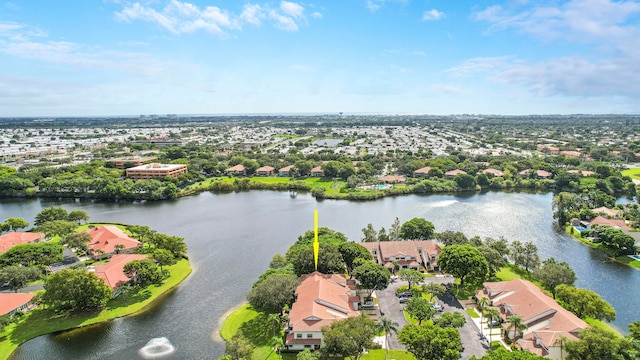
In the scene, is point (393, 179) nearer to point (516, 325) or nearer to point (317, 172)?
point (317, 172)

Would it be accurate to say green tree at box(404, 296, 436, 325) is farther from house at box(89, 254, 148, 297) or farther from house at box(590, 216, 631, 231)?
house at box(590, 216, 631, 231)

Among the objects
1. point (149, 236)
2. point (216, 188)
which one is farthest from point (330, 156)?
point (149, 236)

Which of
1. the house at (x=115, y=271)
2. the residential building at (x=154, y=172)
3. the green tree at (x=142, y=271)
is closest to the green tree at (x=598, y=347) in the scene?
the green tree at (x=142, y=271)

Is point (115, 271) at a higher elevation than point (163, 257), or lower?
lower

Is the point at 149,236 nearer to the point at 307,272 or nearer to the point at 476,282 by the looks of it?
the point at 307,272

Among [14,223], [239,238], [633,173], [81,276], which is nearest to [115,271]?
[81,276]

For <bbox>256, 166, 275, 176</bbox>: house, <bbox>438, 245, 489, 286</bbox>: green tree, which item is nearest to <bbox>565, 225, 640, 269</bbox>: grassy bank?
<bbox>438, 245, 489, 286</bbox>: green tree
